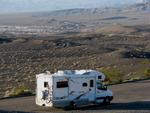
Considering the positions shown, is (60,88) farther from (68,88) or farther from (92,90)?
(92,90)

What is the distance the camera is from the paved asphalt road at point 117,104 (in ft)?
98.0

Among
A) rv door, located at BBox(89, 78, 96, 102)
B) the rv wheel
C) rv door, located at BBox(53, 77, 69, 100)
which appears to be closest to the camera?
rv door, located at BBox(53, 77, 69, 100)

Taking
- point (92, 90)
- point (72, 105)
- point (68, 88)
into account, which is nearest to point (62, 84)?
point (68, 88)

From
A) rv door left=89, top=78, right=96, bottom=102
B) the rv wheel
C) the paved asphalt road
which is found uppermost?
rv door left=89, top=78, right=96, bottom=102

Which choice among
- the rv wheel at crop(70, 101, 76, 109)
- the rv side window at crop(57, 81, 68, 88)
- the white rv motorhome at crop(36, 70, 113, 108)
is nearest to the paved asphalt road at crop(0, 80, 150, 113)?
the rv wheel at crop(70, 101, 76, 109)

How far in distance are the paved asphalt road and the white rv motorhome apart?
45 cm

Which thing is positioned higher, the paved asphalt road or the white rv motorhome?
the white rv motorhome

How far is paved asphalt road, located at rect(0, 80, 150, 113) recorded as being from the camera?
29.9m

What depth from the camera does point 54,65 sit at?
67.1 metres

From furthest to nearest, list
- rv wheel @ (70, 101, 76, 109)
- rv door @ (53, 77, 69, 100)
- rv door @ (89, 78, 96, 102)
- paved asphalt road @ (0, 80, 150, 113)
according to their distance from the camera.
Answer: rv door @ (89, 78, 96, 102)
rv wheel @ (70, 101, 76, 109)
paved asphalt road @ (0, 80, 150, 113)
rv door @ (53, 77, 69, 100)

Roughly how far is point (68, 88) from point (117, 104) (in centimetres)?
373

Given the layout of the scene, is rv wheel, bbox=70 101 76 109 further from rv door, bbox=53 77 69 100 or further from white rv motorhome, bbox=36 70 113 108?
rv door, bbox=53 77 69 100

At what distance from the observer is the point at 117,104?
1267 inches

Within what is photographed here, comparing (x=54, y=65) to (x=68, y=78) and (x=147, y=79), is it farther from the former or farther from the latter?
(x=68, y=78)
